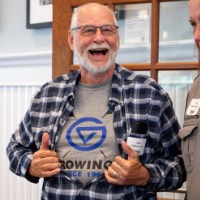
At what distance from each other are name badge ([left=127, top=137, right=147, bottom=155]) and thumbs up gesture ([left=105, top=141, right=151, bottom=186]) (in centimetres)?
3

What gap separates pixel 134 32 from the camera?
1762 millimetres

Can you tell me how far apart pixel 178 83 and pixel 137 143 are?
1.61ft

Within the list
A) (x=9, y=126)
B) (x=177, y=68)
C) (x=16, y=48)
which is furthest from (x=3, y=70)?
(x=177, y=68)

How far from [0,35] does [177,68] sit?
4.09 feet

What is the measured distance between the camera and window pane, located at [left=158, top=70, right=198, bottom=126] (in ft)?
5.39

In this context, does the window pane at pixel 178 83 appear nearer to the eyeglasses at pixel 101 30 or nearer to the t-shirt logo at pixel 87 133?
the eyeglasses at pixel 101 30

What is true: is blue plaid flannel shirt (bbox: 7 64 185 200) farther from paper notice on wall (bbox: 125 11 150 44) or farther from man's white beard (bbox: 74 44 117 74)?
paper notice on wall (bbox: 125 11 150 44)

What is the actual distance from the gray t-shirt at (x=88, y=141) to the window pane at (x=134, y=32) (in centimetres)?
33

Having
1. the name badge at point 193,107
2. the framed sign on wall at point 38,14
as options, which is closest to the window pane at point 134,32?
the name badge at point 193,107

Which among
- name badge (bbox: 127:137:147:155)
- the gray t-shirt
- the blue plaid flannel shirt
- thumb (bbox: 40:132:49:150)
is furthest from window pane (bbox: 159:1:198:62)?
thumb (bbox: 40:132:49:150)

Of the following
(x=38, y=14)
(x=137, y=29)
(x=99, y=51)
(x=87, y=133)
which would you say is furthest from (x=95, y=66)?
(x=38, y=14)

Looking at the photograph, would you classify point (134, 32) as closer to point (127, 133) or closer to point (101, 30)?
point (101, 30)

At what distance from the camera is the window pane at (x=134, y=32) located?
170cm

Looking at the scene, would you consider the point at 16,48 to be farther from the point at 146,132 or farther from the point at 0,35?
the point at 146,132
